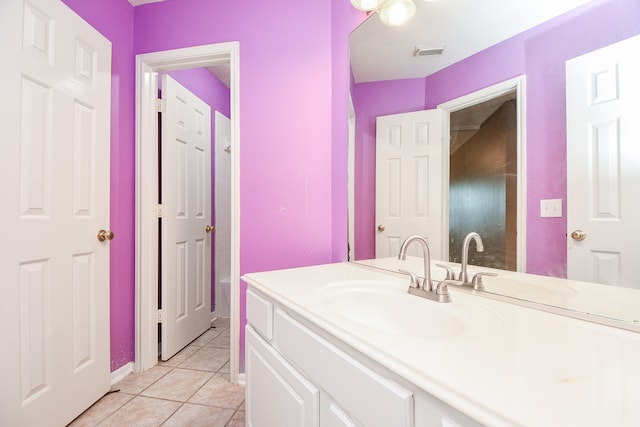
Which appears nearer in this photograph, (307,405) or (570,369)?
(570,369)

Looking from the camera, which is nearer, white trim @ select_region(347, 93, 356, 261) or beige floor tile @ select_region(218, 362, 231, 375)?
white trim @ select_region(347, 93, 356, 261)

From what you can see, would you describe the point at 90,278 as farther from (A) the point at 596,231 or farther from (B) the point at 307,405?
(A) the point at 596,231

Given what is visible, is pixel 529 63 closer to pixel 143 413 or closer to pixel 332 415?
pixel 332 415

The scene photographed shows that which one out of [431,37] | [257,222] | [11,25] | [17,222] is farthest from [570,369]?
[11,25]

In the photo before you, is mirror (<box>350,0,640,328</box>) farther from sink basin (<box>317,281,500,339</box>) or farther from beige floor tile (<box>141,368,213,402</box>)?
beige floor tile (<box>141,368,213,402</box>)

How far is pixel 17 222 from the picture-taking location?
3.67ft

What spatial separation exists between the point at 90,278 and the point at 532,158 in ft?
6.56

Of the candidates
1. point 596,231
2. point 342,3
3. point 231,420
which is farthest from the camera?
point 342,3

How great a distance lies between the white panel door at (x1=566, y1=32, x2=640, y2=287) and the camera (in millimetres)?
640

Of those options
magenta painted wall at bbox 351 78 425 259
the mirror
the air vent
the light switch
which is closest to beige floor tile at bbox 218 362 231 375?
magenta painted wall at bbox 351 78 425 259

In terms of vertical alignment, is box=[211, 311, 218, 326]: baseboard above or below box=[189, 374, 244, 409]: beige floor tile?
above

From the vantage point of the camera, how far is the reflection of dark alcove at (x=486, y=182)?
0.86m

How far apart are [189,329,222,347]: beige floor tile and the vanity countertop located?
182 cm

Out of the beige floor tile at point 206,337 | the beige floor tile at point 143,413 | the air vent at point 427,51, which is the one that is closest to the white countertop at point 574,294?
the air vent at point 427,51
